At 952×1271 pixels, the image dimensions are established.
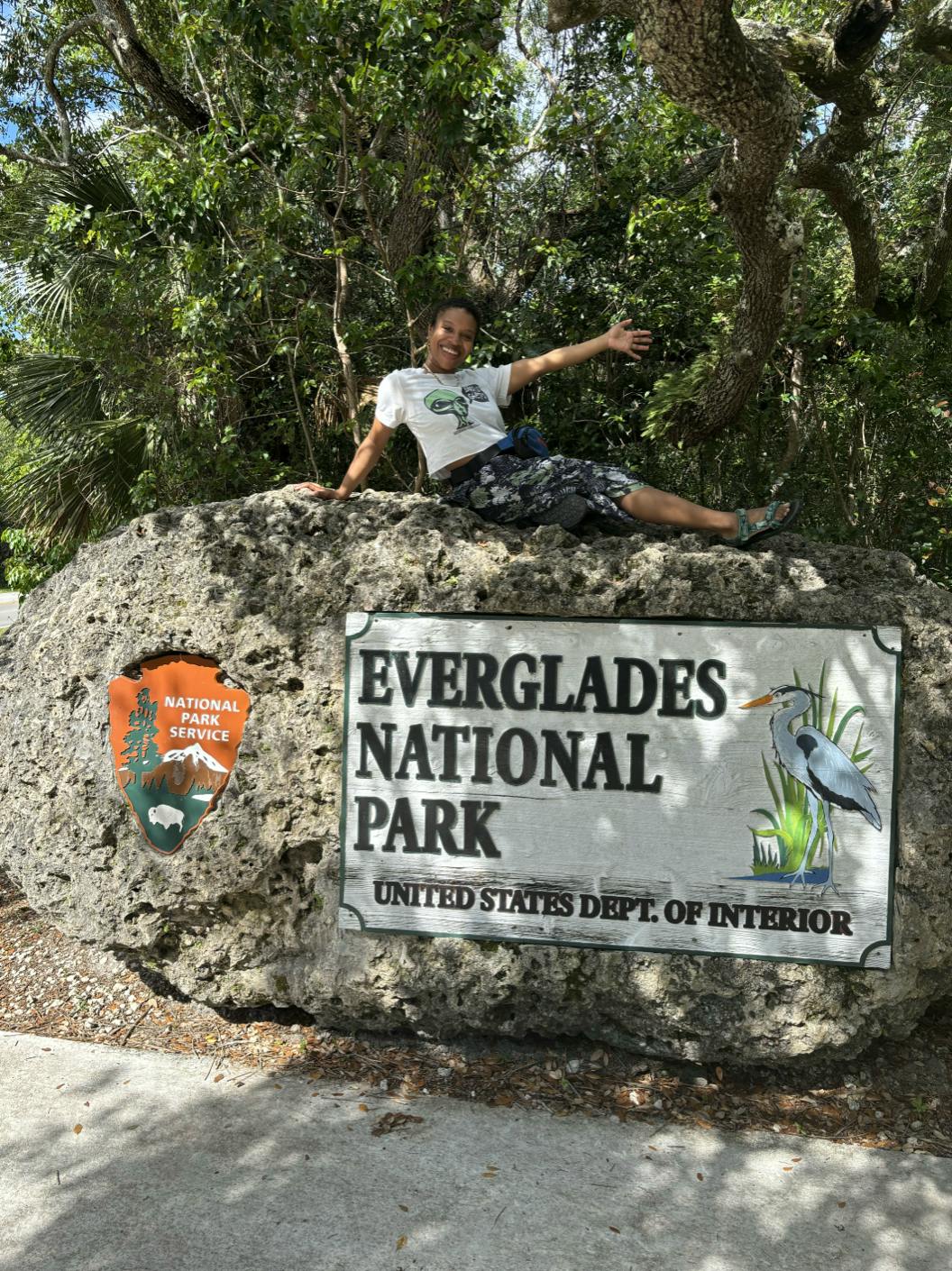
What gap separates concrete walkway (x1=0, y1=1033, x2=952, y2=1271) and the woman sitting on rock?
1957mm

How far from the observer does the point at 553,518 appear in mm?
3475

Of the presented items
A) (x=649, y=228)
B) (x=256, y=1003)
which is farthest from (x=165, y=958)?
(x=649, y=228)

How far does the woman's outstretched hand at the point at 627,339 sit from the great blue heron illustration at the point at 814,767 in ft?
4.44

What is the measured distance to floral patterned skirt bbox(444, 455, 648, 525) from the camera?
3.49 metres

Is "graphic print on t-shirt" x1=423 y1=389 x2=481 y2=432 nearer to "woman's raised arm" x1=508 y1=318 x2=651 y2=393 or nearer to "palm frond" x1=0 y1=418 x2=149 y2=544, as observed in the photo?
"woman's raised arm" x1=508 y1=318 x2=651 y2=393

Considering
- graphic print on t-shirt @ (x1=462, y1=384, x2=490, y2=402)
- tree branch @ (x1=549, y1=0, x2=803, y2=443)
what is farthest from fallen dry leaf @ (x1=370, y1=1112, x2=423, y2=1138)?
tree branch @ (x1=549, y1=0, x2=803, y2=443)

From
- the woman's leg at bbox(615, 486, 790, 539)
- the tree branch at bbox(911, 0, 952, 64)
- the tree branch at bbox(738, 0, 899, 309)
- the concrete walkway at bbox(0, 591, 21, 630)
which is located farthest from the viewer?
the concrete walkway at bbox(0, 591, 21, 630)

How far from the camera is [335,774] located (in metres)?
3.37

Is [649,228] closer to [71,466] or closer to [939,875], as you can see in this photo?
[71,466]

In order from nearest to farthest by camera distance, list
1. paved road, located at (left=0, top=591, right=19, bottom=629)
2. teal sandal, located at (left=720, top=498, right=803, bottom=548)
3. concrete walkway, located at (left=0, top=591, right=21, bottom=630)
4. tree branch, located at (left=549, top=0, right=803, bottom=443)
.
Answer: teal sandal, located at (left=720, top=498, right=803, bottom=548), tree branch, located at (left=549, top=0, right=803, bottom=443), concrete walkway, located at (left=0, top=591, right=21, bottom=630), paved road, located at (left=0, top=591, right=19, bottom=629)

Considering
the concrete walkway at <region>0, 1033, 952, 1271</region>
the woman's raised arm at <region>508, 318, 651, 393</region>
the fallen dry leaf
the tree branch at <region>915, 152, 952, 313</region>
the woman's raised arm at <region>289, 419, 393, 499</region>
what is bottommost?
the concrete walkway at <region>0, 1033, 952, 1271</region>

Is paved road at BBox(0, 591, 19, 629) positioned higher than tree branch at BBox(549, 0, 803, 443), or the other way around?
tree branch at BBox(549, 0, 803, 443)

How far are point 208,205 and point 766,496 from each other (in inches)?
166

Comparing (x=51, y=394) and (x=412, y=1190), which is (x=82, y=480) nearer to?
(x=51, y=394)
